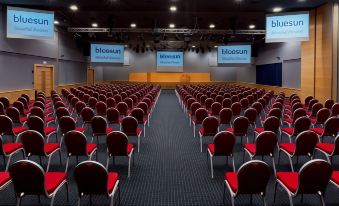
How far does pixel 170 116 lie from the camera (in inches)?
525

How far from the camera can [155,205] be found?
14.2 ft

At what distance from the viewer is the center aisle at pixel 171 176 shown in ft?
15.0

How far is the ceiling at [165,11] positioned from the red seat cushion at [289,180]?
11.5 m

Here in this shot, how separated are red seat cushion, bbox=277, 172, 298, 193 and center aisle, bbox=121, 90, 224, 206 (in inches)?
35.9

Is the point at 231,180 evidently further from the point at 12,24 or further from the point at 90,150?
the point at 12,24

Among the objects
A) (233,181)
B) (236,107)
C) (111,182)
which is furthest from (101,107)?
(233,181)

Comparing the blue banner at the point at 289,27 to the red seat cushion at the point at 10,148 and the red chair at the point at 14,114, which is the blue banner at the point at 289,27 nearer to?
the red chair at the point at 14,114

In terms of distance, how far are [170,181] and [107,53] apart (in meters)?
18.8

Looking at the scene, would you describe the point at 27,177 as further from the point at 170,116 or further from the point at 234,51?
the point at 234,51

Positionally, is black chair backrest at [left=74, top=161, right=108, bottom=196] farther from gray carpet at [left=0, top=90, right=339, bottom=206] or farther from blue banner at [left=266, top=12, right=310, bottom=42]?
blue banner at [left=266, top=12, right=310, bottom=42]

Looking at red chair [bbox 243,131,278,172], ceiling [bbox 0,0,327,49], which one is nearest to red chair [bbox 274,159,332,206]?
red chair [bbox 243,131,278,172]

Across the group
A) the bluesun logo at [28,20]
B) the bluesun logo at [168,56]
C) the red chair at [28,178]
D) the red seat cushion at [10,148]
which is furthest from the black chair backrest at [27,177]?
the bluesun logo at [168,56]

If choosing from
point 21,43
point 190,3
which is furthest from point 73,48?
point 190,3

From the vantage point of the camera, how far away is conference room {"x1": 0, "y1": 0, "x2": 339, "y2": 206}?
4.29 meters
